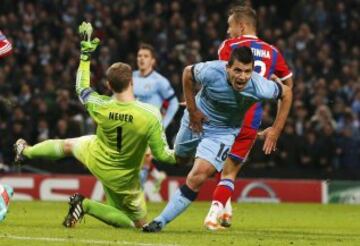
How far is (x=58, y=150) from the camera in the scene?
11.8 meters

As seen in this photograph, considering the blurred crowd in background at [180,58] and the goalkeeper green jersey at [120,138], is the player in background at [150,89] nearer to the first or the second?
the blurred crowd in background at [180,58]

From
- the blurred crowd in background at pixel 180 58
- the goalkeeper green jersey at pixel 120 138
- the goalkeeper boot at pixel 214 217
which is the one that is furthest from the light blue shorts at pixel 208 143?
the blurred crowd in background at pixel 180 58

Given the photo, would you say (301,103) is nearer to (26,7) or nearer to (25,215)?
(26,7)

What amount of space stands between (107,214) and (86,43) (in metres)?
1.86

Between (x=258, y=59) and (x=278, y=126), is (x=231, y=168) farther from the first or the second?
(x=278, y=126)

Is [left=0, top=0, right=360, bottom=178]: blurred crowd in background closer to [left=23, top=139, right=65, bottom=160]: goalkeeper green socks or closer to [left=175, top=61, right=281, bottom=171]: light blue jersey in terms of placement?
[left=23, top=139, right=65, bottom=160]: goalkeeper green socks

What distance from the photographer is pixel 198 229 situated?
12.0 metres

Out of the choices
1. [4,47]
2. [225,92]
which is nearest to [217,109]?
[225,92]

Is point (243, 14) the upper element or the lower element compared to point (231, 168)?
upper

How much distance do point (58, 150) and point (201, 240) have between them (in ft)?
7.79

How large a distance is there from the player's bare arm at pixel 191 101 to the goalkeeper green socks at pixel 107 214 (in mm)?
1229

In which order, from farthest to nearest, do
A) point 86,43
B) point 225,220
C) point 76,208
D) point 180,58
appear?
point 180,58
point 225,220
point 86,43
point 76,208

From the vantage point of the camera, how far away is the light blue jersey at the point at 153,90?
17.1 metres

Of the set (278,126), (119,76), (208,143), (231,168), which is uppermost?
(119,76)
